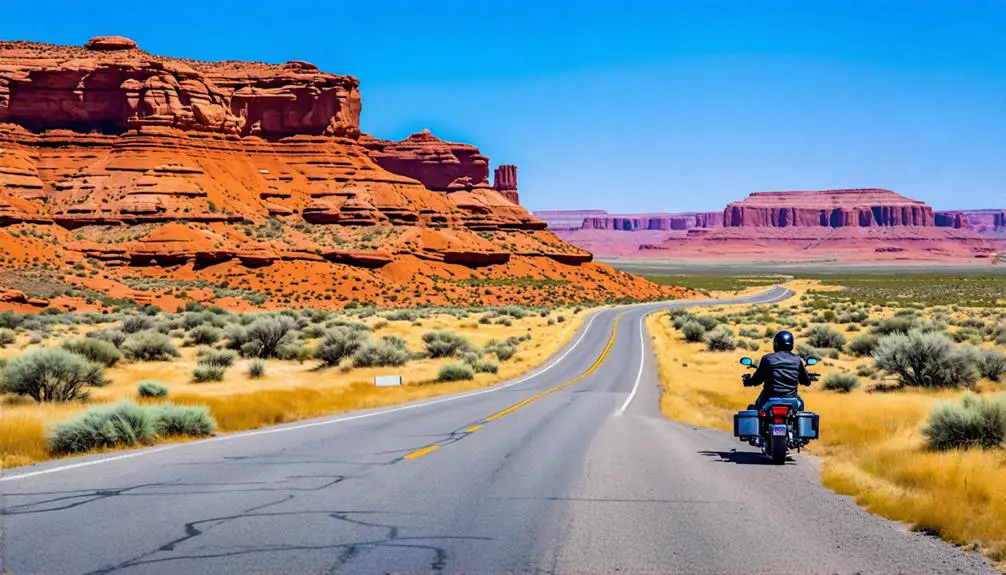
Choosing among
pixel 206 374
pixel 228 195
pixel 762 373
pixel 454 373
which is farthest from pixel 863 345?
pixel 228 195

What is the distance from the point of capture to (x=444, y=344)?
40.8 metres

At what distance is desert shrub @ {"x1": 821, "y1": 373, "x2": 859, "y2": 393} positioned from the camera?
1016 inches

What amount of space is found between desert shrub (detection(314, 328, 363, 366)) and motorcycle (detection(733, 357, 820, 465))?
25202mm

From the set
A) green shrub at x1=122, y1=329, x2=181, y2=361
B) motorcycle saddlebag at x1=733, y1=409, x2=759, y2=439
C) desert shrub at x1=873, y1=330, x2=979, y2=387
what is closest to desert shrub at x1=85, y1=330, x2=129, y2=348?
green shrub at x1=122, y1=329, x2=181, y2=361

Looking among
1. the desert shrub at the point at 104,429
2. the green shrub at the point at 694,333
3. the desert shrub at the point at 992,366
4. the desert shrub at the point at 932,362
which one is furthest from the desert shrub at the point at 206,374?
the green shrub at the point at 694,333

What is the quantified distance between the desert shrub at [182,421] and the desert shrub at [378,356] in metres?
19.5

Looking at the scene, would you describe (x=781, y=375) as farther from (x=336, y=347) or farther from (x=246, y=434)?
(x=336, y=347)

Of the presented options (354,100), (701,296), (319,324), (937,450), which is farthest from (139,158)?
(937,450)

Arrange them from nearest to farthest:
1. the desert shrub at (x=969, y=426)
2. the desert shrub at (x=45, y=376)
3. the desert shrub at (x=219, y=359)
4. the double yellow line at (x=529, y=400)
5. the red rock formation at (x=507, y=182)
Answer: the desert shrub at (x=969, y=426)
the double yellow line at (x=529, y=400)
the desert shrub at (x=45, y=376)
the desert shrub at (x=219, y=359)
the red rock formation at (x=507, y=182)

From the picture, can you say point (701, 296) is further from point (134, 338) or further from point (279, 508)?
point (279, 508)

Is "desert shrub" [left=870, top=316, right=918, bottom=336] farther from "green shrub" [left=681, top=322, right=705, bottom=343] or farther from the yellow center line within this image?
the yellow center line

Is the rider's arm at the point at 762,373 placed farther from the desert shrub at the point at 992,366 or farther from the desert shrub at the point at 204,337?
the desert shrub at the point at 204,337

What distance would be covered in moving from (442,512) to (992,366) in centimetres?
2388

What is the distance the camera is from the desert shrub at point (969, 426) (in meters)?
11.6
